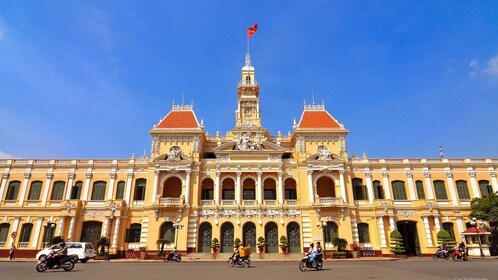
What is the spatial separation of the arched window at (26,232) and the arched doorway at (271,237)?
84.4ft

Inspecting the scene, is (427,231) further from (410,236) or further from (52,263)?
(52,263)

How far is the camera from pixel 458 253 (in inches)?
962

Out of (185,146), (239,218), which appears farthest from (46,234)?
(239,218)

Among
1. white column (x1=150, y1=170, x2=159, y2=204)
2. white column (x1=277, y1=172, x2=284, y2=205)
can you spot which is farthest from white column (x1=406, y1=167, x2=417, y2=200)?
white column (x1=150, y1=170, x2=159, y2=204)

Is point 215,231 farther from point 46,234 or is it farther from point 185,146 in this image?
point 46,234

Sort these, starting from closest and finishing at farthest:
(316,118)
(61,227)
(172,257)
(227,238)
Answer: (172,257) → (61,227) → (227,238) → (316,118)

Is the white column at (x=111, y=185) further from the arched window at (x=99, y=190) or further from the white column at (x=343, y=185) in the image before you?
the white column at (x=343, y=185)

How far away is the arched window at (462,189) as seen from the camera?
1423 inches

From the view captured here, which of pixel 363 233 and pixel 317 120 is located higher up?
pixel 317 120

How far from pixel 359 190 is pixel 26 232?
37.4 meters

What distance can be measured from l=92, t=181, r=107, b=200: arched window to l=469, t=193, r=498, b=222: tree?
4055cm

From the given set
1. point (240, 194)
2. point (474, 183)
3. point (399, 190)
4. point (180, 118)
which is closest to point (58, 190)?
point (180, 118)

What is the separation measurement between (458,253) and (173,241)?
85.0 feet

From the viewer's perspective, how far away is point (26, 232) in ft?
114
